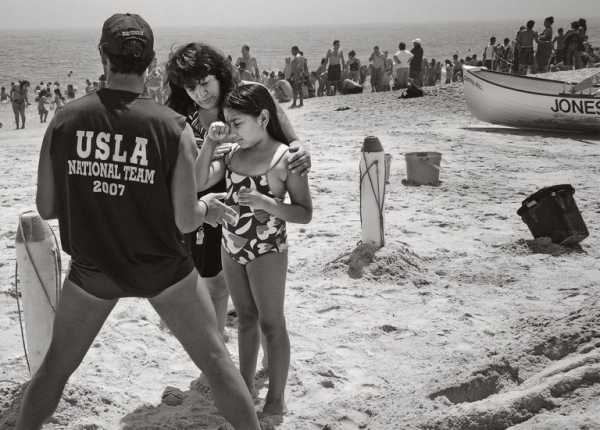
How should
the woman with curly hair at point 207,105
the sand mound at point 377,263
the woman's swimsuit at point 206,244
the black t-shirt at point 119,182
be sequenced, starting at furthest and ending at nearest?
1. the sand mound at point 377,263
2. the woman's swimsuit at point 206,244
3. the woman with curly hair at point 207,105
4. the black t-shirt at point 119,182

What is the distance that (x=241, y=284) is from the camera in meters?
3.43

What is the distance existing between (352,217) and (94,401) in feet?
13.7

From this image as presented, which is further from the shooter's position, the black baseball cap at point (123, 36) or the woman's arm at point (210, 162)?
the woman's arm at point (210, 162)

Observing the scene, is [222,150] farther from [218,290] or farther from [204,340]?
[204,340]

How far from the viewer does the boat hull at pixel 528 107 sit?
13281 mm

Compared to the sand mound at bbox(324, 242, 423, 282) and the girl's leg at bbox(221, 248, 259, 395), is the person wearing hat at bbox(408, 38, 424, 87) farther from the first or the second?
the girl's leg at bbox(221, 248, 259, 395)

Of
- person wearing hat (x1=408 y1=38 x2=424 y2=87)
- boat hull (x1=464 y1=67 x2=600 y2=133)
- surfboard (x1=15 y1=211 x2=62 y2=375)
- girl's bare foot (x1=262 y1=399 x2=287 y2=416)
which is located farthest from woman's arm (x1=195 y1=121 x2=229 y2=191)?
person wearing hat (x1=408 y1=38 x2=424 y2=87)

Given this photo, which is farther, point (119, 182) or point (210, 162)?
point (210, 162)

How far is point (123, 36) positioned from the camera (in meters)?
2.46

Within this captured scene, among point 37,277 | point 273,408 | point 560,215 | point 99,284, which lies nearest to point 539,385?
point 273,408

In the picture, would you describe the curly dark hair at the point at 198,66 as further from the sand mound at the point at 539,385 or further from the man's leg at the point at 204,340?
the sand mound at the point at 539,385

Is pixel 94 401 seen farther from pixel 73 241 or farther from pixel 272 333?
pixel 73 241

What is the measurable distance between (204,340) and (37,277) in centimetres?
138

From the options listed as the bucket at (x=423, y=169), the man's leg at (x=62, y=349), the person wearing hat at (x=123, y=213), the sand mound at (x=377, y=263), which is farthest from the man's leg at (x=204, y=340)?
the bucket at (x=423, y=169)
